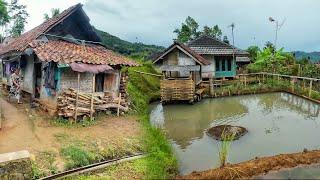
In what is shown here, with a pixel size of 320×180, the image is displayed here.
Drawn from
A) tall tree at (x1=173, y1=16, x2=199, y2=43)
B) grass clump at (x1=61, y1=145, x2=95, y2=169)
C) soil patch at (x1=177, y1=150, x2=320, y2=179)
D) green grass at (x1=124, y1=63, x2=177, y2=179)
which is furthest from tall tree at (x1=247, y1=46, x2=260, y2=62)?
grass clump at (x1=61, y1=145, x2=95, y2=169)

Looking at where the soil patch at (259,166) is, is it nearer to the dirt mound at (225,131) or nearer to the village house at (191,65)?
the dirt mound at (225,131)

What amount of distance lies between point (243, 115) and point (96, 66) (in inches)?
325

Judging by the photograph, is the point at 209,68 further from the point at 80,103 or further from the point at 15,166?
the point at 15,166

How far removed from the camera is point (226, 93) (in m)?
25.2

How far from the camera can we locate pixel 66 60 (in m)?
14.4

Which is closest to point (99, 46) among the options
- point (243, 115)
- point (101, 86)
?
point (101, 86)

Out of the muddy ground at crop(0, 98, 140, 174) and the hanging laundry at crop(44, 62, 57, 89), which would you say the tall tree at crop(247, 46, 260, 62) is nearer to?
the muddy ground at crop(0, 98, 140, 174)

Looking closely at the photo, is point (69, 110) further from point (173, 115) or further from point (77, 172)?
point (173, 115)

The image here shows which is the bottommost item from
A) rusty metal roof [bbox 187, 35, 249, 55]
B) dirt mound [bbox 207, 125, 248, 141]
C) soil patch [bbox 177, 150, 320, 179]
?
soil patch [bbox 177, 150, 320, 179]

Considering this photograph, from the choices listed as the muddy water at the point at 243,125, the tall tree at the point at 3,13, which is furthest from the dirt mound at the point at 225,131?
the tall tree at the point at 3,13

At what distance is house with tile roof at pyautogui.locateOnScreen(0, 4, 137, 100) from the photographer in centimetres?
1495

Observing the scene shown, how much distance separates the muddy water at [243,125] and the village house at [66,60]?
357 centimetres

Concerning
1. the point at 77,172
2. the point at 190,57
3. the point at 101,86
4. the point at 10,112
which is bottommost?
the point at 77,172

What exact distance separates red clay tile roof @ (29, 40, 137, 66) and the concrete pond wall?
589 cm
